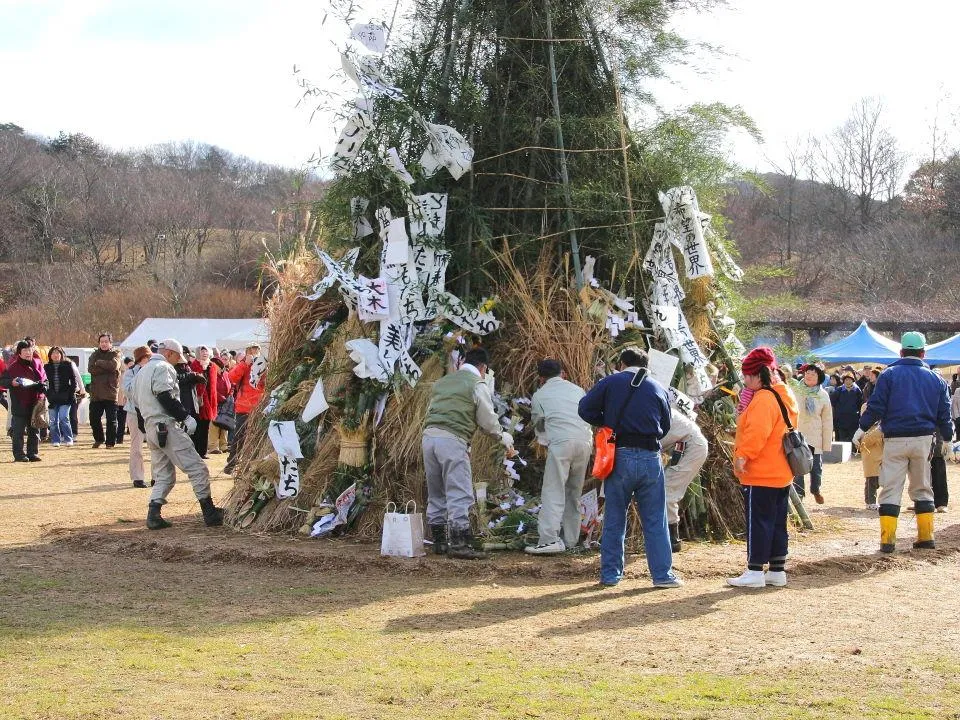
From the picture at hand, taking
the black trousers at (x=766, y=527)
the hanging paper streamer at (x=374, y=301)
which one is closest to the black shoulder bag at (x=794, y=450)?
the black trousers at (x=766, y=527)

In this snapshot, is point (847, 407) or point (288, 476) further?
point (847, 407)

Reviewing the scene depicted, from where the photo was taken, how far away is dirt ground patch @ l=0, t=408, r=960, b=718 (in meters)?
5.12

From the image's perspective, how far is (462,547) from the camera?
890cm

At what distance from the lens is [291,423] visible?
10.1 metres

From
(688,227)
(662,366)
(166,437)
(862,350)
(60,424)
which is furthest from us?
(862,350)

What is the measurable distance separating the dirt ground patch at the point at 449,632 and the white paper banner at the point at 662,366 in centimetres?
154

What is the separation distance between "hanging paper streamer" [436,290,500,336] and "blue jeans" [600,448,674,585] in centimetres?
246

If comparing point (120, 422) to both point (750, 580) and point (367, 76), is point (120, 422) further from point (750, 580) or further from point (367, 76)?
point (750, 580)

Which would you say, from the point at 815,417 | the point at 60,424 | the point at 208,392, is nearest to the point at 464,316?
the point at 815,417

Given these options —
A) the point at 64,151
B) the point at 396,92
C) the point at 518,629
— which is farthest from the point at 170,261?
the point at 518,629

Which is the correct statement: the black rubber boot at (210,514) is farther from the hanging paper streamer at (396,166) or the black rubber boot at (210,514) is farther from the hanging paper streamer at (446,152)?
the hanging paper streamer at (446,152)

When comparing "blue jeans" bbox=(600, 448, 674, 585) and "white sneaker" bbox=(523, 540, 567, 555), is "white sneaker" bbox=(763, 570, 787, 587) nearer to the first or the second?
"blue jeans" bbox=(600, 448, 674, 585)

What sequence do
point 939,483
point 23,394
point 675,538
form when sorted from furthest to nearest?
point 23,394 < point 939,483 < point 675,538

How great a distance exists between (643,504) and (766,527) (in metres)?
0.94
